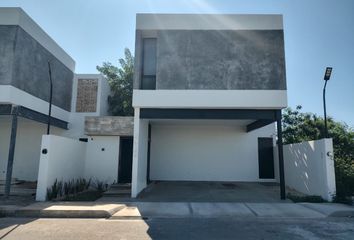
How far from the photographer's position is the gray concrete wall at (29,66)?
10.3 meters

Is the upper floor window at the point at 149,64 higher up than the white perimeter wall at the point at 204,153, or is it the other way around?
the upper floor window at the point at 149,64

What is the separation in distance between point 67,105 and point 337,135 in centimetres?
1527

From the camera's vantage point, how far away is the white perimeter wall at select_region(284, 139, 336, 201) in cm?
902

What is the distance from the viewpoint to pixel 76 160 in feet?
40.4

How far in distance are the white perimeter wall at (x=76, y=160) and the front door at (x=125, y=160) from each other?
0.33 m

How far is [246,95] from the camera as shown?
1038 centimetres

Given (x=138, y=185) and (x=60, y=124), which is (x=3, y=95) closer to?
(x=60, y=124)

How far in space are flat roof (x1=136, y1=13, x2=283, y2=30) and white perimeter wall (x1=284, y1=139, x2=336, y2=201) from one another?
17.3 feet

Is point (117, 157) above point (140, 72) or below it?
below

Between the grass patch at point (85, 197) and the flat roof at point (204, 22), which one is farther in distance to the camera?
the flat roof at point (204, 22)

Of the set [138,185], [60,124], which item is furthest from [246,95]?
[60,124]

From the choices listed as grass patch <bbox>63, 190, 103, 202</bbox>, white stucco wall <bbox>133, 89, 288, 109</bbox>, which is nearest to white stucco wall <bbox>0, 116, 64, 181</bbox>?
grass patch <bbox>63, 190, 103, 202</bbox>

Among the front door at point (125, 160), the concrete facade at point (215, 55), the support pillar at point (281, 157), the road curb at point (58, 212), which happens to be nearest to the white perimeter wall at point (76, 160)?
the front door at point (125, 160)

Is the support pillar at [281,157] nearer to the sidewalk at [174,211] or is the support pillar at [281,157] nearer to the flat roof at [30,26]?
the sidewalk at [174,211]
